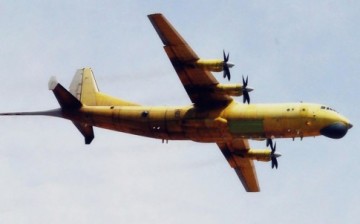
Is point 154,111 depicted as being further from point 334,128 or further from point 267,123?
point 334,128

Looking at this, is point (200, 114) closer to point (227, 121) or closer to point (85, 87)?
point (227, 121)

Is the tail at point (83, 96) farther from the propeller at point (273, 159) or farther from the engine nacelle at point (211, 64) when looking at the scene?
the propeller at point (273, 159)

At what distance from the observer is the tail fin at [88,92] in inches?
2525

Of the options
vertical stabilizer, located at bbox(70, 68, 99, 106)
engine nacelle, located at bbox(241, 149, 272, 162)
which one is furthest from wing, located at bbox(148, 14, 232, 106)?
vertical stabilizer, located at bbox(70, 68, 99, 106)

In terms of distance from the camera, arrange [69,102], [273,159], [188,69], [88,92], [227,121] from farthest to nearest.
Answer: [88,92] < [273,159] < [69,102] < [227,121] < [188,69]

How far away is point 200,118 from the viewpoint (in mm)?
59469

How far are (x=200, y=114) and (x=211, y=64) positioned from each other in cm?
429

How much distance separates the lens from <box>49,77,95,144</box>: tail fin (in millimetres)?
62581

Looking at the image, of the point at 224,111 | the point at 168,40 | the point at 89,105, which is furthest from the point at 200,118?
the point at 89,105

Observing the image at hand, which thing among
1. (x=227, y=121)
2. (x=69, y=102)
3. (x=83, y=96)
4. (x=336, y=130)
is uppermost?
(x=83, y=96)

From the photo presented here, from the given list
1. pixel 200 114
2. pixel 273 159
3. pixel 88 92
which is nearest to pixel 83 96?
pixel 88 92

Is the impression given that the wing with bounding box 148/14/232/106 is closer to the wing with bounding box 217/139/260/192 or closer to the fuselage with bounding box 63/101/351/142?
the fuselage with bounding box 63/101/351/142

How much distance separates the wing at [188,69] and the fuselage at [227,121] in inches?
33.0

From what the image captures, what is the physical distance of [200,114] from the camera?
5962 centimetres
